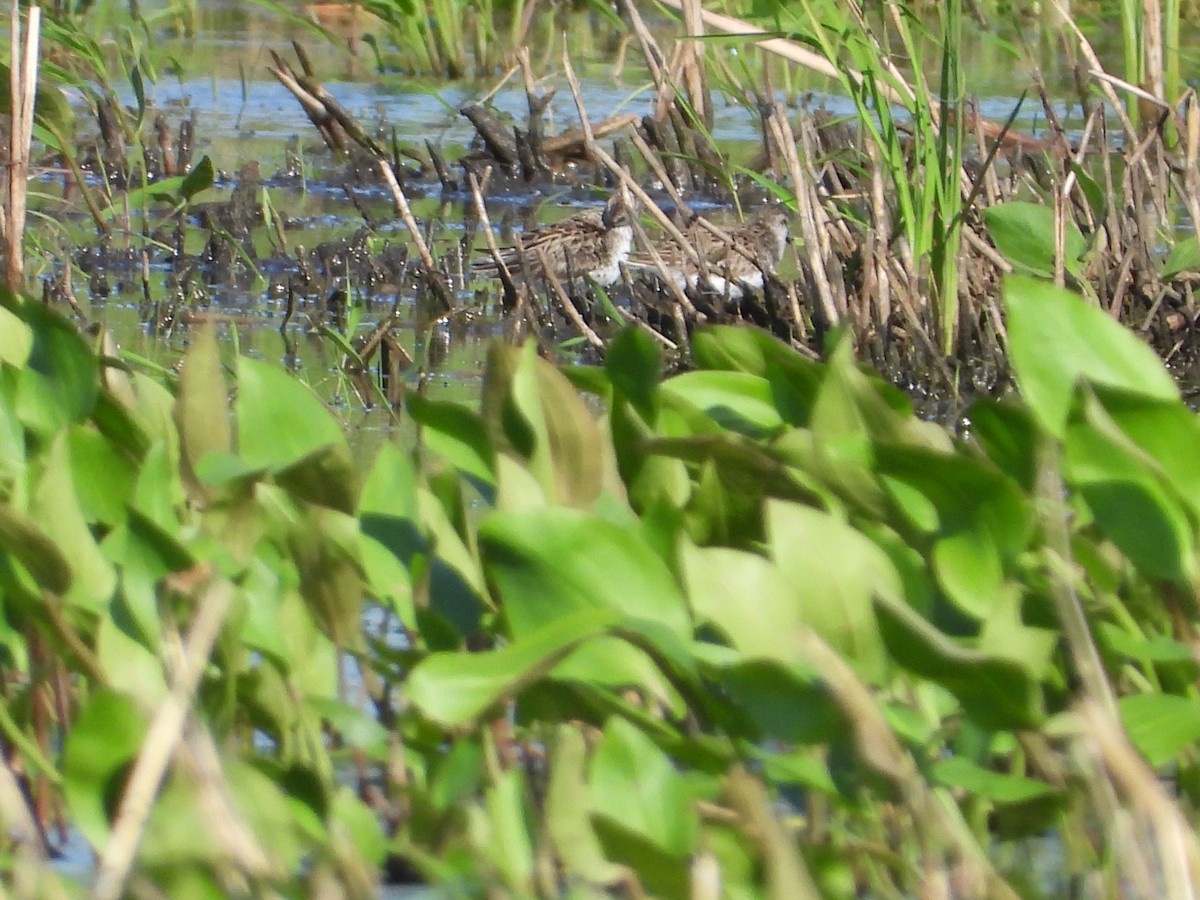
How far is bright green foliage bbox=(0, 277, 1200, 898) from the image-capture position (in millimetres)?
1450

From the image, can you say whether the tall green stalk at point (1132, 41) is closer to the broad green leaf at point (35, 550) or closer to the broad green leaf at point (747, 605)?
the broad green leaf at point (747, 605)

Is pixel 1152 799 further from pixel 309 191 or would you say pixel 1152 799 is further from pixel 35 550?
pixel 309 191

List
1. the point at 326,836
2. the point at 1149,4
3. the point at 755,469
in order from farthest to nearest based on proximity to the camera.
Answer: the point at 1149,4 → the point at 755,469 → the point at 326,836

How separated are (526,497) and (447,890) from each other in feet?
1.39

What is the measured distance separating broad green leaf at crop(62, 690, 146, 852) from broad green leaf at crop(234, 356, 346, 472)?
0.52 metres

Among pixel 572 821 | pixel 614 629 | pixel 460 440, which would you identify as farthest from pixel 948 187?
pixel 572 821

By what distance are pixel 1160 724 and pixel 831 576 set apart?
0.27 m

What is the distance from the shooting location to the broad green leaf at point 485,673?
147 centimetres

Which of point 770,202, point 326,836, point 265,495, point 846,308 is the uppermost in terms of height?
point 265,495

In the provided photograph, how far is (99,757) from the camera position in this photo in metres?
1.49

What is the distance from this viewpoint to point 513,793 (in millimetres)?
1477

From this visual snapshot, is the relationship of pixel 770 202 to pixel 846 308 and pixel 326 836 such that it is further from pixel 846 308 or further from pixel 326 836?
pixel 326 836

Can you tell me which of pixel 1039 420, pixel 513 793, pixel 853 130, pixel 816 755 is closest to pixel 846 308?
pixel 1039 420

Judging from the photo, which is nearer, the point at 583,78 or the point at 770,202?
the point at 770,202
